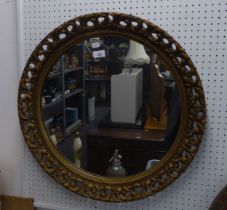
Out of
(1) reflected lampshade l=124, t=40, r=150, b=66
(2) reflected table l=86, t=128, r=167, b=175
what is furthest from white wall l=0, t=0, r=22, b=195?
(1) reflected lampshade l=124, t=40, r=150, b=66

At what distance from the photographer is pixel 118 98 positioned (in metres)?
1.05

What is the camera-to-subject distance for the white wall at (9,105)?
1.14 metres

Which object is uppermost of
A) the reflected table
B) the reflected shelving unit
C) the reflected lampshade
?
the reflected lampshade

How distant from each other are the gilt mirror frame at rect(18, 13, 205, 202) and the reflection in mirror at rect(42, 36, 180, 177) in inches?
0.9

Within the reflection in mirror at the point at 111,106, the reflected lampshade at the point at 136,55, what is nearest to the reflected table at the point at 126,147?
the reflection in mirror at the point at 111,106

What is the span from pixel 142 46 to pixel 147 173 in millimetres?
424

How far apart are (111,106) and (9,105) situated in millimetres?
417

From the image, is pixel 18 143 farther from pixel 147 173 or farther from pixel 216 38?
pixel 216 38

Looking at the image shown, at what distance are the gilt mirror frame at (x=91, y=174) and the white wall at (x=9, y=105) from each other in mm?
84

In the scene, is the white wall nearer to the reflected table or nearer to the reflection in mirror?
the reflection in mirror

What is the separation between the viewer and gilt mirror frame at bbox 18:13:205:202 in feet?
3.17

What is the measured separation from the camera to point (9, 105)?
1188 millimetres

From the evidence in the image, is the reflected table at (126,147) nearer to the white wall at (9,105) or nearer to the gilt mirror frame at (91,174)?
the gilt mirror frame at (91,174)

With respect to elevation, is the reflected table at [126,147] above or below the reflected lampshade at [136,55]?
below
